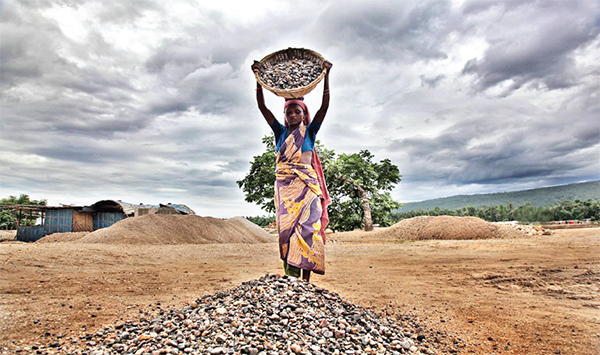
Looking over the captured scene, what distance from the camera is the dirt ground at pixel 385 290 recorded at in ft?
11.5

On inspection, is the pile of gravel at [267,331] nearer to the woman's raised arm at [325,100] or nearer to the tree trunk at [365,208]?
the woman's raised arm at [325,100]

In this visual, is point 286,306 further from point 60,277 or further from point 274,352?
point 60,277

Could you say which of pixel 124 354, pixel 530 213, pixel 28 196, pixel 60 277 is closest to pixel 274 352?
pixel 124 354

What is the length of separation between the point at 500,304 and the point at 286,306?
320 cm

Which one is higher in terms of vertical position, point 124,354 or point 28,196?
point 28,196

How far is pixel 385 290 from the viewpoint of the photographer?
5422 millimetres

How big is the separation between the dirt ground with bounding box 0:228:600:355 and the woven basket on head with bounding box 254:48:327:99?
9.60ft

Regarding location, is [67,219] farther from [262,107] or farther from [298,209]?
[298,209]

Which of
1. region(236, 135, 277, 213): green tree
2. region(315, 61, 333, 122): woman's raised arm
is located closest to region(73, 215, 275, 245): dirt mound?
region(236, 135, 277, 213): green tree

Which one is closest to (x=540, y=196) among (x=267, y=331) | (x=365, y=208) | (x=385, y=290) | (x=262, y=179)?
(x=365, y=208)

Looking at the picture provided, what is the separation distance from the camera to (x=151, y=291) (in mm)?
5086

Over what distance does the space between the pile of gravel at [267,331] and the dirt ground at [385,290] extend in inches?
15.7

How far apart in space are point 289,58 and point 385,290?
3821 millimetres

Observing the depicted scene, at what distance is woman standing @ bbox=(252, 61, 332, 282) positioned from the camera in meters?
4.25
